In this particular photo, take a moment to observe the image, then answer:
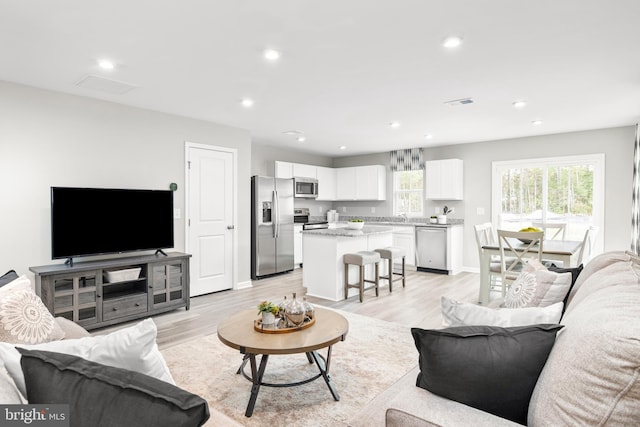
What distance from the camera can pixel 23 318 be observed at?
1.83m

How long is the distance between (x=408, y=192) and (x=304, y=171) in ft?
7.52

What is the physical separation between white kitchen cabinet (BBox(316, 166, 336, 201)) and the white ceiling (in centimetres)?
335

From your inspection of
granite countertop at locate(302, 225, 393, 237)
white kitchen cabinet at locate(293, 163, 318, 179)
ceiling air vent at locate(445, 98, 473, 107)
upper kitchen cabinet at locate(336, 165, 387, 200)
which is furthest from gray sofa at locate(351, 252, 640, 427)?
upper kitchen cabinet at locate(336, 165, 387, 200)

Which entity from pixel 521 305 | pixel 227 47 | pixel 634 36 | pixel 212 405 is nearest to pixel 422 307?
pixel 521 305

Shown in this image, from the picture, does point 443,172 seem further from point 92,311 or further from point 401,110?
point 92,311

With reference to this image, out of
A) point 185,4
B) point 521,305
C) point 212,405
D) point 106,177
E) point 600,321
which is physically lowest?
point 212,405

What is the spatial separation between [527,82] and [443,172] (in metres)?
3.49

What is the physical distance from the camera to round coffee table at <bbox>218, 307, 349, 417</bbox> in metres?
2.08

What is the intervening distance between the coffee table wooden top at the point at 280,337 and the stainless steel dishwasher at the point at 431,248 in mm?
4509

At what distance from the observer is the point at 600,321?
1065 millimetres

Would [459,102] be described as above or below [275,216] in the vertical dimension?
above

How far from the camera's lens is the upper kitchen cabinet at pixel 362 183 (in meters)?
7.83

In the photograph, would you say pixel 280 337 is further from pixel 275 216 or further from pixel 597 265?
pixel 275 216

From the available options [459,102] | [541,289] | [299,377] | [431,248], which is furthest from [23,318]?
[431,248]
